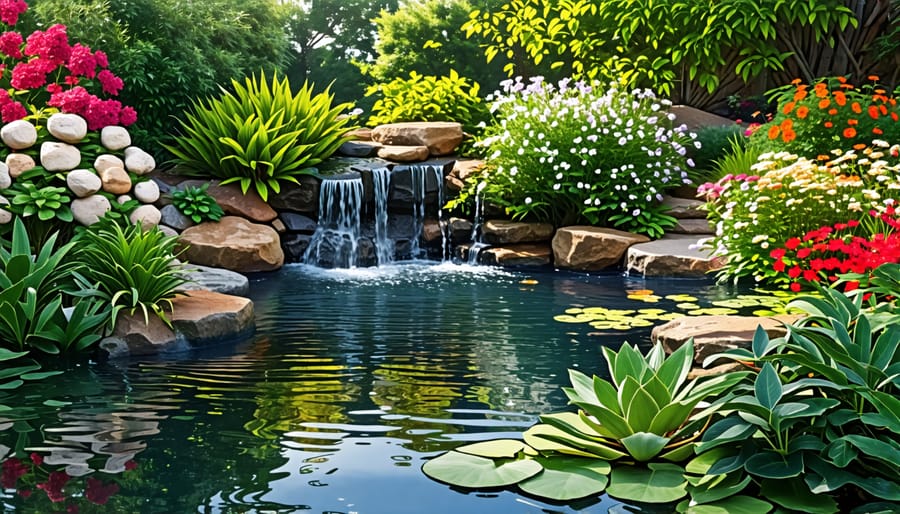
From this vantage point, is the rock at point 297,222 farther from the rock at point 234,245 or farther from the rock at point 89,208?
the rock at point 89,208

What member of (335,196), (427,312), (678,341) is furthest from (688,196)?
(678,341)

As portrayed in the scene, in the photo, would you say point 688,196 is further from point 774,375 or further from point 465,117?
point 774,375

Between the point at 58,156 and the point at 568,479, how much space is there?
586cm

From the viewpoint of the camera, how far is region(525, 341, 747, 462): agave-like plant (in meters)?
3.48

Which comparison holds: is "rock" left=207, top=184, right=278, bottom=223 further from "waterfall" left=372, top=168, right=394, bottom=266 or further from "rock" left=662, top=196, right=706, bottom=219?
"rock" left=662, top=196, right=706, bottom=219

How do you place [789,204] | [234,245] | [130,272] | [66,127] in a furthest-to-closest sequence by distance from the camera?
1. [234,245]
2. [66,127]
3. [789,204]
4. [130,272]

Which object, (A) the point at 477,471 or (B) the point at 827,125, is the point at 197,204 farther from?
(A) the point at 477,471

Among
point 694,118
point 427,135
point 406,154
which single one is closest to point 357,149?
point 406,154

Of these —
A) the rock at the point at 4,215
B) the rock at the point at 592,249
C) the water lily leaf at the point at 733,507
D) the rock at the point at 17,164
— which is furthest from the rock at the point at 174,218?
the water lily leaf at the point at 733,507

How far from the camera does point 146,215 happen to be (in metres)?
8.08

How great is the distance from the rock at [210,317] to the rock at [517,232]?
393cm

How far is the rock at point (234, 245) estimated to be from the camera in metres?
8.62

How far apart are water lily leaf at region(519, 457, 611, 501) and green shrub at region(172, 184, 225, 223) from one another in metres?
6.26

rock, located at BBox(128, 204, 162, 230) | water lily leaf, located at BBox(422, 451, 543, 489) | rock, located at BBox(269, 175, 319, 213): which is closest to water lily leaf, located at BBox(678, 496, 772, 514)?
water lily leaf, located at BBox(422, 451, 543, 489)
